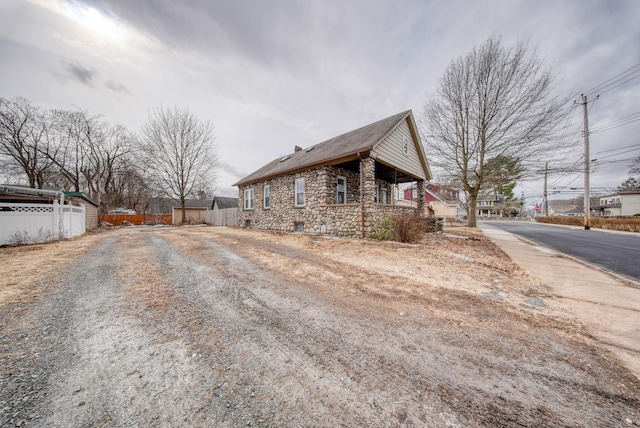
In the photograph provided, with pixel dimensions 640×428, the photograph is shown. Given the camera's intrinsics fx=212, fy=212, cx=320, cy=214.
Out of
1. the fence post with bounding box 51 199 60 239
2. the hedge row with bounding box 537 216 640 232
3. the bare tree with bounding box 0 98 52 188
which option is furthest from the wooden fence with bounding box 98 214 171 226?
the hedge row with bounding box 537 216 640 232

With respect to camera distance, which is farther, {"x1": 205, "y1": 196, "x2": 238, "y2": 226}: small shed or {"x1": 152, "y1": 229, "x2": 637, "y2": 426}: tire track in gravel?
{"x1": 205, "y1": 196, "x2": 238, "y2": 226}: small shed

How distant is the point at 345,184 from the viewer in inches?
404

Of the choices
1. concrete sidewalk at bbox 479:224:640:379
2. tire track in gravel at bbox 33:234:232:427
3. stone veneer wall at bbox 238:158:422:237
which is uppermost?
stone veneer wall at bbox 238:158:422:237

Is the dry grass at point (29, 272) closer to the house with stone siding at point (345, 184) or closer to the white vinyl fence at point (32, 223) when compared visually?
the white vinyl fence at point (32, 223)

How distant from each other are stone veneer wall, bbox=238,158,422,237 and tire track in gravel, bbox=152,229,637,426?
586 centimetres

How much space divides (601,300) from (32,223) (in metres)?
14.3

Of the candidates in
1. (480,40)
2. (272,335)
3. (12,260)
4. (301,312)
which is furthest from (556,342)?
(480,40)

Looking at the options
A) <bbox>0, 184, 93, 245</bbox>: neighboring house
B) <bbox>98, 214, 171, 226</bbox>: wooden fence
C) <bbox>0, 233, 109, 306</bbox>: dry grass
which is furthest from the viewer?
<bbox>98, 214, 171, 226</bbox>: wooden fence

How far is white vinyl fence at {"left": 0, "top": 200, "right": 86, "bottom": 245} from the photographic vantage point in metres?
6.69

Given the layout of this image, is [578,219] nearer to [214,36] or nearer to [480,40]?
[480,40]

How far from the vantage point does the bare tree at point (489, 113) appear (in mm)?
11859

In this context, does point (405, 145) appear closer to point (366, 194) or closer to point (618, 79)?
point (366, 194)

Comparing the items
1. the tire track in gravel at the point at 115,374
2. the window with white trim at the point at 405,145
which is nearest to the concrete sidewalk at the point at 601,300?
the tire track in gravel at the point at 115,374

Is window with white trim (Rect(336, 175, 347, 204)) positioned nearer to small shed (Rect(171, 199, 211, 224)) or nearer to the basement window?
the basement window
